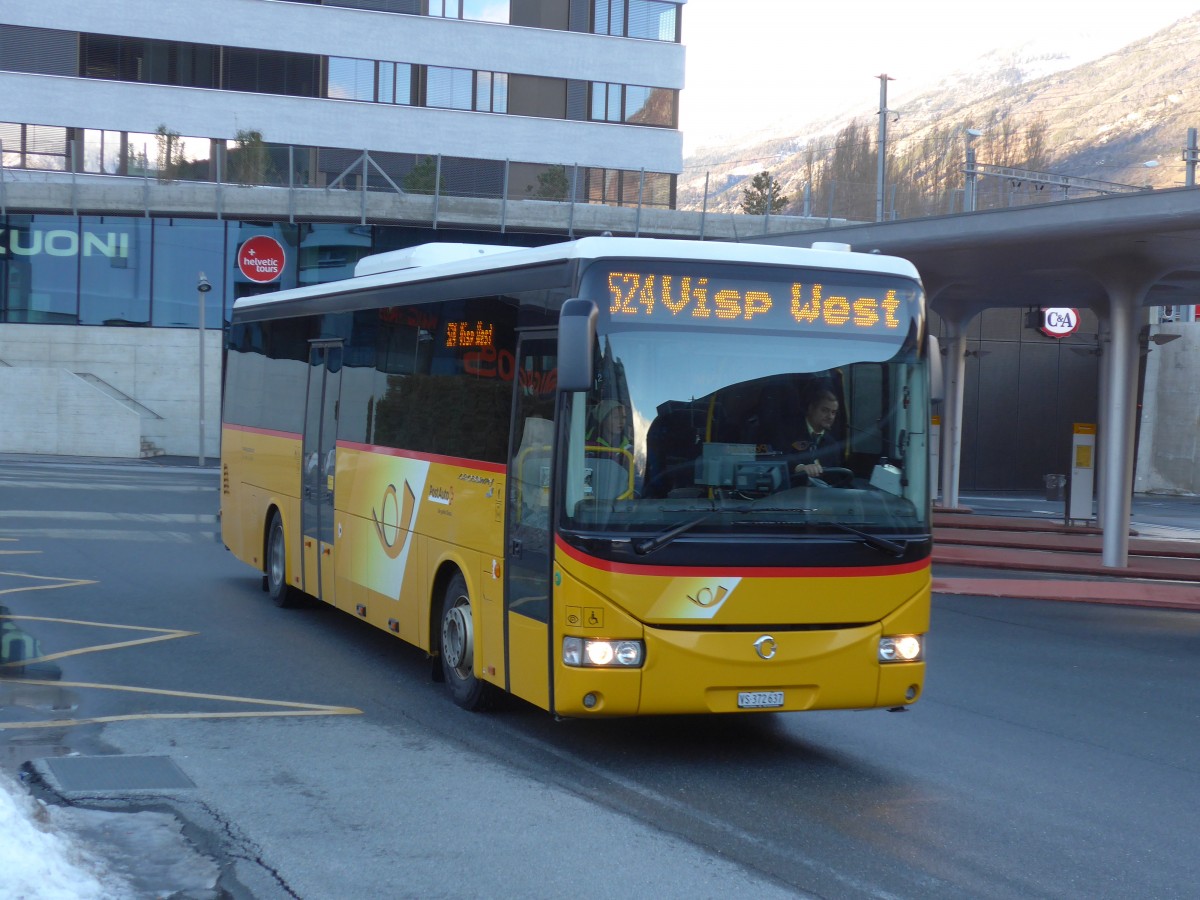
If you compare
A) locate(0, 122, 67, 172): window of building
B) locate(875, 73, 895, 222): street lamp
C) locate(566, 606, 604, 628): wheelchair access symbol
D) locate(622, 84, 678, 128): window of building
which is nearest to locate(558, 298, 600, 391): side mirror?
locate(566, 606, 604, 628): wheelchair access symbol

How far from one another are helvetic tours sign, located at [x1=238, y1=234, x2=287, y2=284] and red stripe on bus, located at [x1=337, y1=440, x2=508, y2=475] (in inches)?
1141

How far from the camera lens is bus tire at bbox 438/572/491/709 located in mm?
9039

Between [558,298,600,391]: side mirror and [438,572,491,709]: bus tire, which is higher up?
[558,298,600,391]: side mirror

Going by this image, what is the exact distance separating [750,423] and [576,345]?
108cm

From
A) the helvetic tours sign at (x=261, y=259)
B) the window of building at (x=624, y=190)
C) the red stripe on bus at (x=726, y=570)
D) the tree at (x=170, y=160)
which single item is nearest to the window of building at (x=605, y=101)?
the window of building at (x=624, y=190)

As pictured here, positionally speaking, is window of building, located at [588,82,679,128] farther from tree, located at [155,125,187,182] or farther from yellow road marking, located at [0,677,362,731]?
yellow road marking, located at [0,677,362,731]

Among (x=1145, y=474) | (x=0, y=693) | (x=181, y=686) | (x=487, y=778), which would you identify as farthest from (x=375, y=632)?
(x=1145, y=474)

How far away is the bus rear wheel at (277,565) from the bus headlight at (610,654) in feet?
21.6

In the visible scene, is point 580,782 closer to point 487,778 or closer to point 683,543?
point 487,778

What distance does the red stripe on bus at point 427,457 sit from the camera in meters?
8.62

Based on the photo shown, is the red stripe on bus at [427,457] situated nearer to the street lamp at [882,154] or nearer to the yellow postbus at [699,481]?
the yellow postbus at [699,481]

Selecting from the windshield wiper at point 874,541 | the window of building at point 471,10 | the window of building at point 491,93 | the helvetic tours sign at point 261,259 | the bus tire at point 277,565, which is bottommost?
the bus tire at point 277,565

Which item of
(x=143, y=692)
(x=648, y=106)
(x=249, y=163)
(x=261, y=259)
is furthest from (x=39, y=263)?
(x=143, y=692)

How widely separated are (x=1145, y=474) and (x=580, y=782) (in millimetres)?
40280
